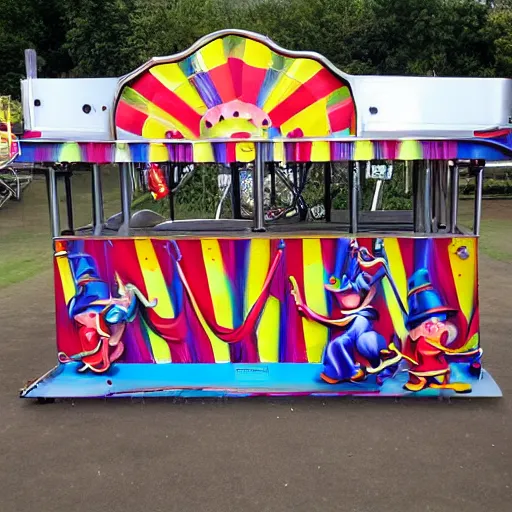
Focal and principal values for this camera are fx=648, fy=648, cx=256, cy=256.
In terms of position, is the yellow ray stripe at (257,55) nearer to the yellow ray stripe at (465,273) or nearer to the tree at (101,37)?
the yellow ray stripe at (465,273)

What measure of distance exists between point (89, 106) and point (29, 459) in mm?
2832

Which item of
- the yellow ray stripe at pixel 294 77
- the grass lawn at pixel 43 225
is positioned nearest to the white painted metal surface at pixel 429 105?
the yellow ray stripe at pixel 294 77

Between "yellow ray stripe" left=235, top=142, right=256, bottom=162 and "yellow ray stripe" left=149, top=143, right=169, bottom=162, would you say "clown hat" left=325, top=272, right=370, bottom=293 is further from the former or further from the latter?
"yellow ray stripe" left=149, top=143, right=169, bottom=162

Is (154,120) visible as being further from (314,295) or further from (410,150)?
(410,150)

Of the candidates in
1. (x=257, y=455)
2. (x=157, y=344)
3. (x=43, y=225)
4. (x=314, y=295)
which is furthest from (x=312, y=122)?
(x=43, y=225)

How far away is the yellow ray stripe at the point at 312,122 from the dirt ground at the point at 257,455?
7.16ft

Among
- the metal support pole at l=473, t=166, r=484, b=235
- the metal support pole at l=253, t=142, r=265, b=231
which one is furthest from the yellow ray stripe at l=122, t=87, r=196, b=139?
the metal support pole at l=473, t=166, r=484, b=235

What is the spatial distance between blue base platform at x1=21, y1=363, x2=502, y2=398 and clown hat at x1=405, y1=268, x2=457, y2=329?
1.51 feet

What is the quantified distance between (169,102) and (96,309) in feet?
5.96

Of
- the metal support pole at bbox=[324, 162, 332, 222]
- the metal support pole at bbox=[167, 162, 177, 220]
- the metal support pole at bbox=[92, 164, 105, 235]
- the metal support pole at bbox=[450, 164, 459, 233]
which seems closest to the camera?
the metal support pole at bbox=[450, 164, 459, 233]

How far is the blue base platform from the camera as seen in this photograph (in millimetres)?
5176

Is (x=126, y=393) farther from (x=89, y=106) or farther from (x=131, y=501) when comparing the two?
(x=89, y=106)

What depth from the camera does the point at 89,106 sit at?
17.8 feet

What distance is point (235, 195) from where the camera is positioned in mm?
7516
